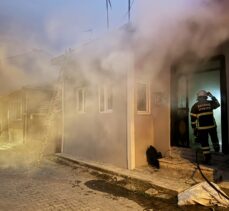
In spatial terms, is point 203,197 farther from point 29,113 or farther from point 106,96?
point 29,113

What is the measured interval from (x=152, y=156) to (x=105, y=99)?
2.24 m

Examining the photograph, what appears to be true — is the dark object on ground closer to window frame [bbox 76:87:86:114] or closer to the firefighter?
the firefighter

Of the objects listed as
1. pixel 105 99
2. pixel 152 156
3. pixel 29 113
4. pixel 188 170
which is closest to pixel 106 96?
pixel 105 99

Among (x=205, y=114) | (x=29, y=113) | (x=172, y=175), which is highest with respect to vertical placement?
(x=29, y=113)

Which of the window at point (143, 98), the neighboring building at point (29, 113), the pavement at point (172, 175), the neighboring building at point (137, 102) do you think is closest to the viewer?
the pavement at point (172, 175)

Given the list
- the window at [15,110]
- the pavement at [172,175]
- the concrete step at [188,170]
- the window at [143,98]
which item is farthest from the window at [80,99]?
the window at [15,110]

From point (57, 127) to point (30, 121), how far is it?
548cm

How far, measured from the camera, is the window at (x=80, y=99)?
9.06 metres

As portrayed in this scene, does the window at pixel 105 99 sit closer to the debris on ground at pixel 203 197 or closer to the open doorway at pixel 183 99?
the open doorway at pixel 183 99

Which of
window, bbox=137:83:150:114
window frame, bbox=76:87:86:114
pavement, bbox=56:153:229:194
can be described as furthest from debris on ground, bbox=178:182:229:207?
window frame, bbox=76:87:86:114

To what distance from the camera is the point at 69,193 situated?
5223 mm

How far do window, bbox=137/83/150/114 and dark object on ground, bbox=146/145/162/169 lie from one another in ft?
3.58

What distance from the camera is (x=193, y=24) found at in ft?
15.1

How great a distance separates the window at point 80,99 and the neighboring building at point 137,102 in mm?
246
